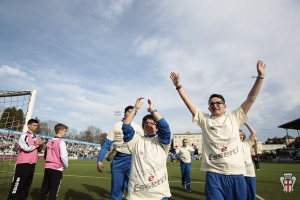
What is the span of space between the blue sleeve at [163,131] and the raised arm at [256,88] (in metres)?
1.44

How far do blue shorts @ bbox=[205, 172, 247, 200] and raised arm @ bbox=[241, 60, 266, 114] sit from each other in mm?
1122

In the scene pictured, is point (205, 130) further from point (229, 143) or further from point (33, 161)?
point (33, 161)

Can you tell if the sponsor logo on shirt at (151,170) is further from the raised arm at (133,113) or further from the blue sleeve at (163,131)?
the raised arm at (133,113)

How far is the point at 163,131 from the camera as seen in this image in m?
2.64

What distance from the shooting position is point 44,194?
4320 millimetres

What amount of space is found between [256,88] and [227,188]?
64.4 inches

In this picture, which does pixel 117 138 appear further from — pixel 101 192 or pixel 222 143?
pixel 101 192

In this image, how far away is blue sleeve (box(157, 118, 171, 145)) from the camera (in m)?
2.62

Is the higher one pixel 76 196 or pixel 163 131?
Answer: pixel 163 131

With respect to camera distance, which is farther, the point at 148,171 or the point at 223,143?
the point at 223,143

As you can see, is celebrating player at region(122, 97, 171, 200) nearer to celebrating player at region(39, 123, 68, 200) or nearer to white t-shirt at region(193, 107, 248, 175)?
white t-shirt at region(193, 107, 248, 175)

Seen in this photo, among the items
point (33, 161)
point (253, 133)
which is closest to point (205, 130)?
point (253, 133)

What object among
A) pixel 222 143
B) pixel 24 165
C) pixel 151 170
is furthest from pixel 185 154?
pixel 151 170

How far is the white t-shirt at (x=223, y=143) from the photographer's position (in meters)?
2.78
